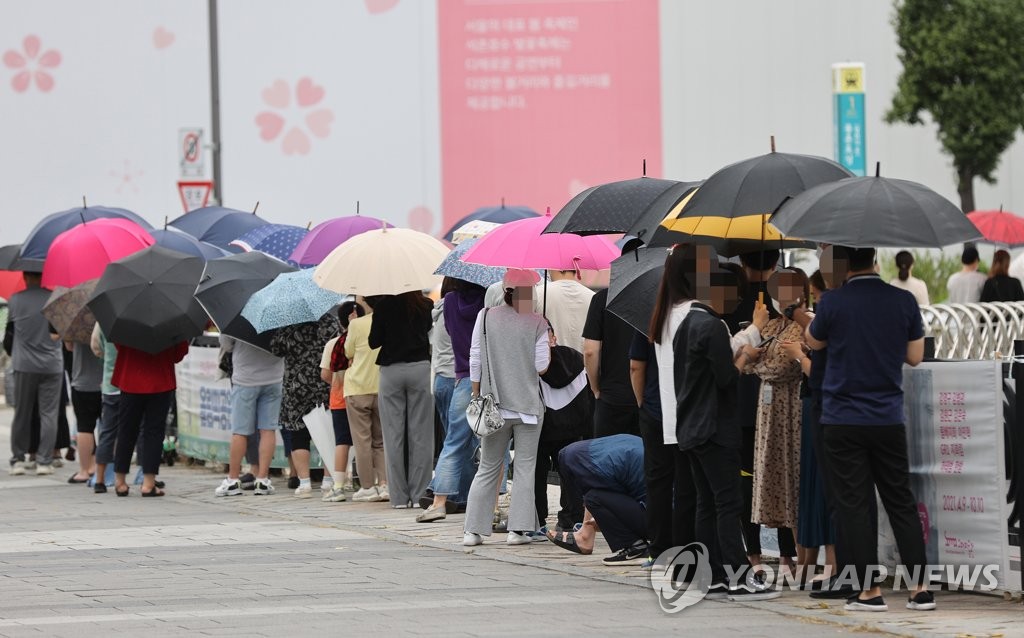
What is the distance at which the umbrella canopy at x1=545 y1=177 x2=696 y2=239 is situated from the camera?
879cm

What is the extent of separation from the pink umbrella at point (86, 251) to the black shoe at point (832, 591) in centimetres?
761

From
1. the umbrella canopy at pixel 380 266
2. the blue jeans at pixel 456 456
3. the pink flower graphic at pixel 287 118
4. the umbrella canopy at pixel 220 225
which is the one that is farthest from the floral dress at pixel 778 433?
the pink flower graphic at pixel 287 118

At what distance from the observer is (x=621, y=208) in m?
9.12

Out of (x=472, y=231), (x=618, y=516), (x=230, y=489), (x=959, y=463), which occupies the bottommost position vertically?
(x=230, y=489)

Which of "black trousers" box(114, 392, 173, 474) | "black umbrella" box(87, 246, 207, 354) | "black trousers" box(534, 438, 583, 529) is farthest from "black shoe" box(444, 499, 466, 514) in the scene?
"black trousers" box(114, 392, 173, 474)

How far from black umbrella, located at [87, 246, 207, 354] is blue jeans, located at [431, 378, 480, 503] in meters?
2.38

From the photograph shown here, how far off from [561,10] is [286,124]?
17.9ft

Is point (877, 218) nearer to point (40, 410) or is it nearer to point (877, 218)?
point (877, 218)

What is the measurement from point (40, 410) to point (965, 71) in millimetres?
17510

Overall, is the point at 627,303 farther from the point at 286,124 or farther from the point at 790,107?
the point at 790,107

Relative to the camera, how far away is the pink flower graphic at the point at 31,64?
27.1 metres

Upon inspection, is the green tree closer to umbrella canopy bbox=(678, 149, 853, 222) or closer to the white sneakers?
the white sneakers

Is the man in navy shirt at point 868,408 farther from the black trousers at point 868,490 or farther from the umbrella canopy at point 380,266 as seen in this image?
the umbrella canopy at point 380,266

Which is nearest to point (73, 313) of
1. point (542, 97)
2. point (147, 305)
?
point (147, 305)
